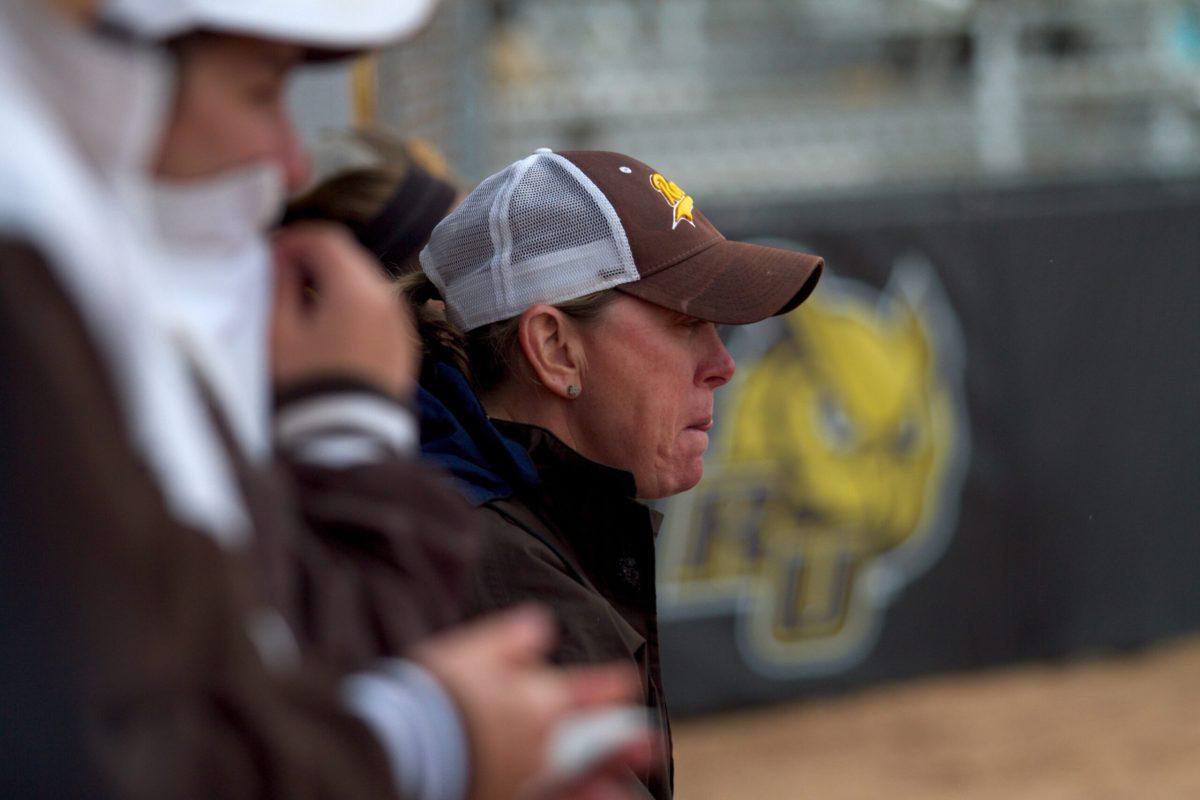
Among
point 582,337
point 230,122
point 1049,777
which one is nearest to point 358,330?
point 230,122

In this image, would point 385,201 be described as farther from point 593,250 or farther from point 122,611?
point 122,611

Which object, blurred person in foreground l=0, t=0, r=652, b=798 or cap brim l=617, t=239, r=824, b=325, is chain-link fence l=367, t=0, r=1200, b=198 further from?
blurred person in foreground l=0, t=0, r=652, b=798

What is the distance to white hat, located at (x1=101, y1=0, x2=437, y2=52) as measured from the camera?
84cm

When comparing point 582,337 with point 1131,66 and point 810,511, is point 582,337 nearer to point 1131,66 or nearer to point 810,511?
point 810,511

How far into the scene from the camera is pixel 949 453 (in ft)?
22.8

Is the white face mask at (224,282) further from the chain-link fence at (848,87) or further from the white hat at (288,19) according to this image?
the chain-link fence at (848,87)

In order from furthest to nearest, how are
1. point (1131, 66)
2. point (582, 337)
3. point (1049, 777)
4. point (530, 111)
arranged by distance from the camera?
1. point (1131, 66)
2. point (530, 111)
3. point (1049, 777)
4. point (582, 337)

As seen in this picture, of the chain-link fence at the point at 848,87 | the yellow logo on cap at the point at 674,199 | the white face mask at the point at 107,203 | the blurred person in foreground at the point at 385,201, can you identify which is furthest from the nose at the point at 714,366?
the chain-link fence at the point at 848,87

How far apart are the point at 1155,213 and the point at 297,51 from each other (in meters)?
7.04

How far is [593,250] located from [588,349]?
0.46 ft

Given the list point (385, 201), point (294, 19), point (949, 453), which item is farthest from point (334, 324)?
point (949, 453)

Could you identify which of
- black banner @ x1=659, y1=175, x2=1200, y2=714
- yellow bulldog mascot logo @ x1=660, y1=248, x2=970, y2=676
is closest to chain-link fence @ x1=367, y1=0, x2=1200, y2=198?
black banner @ x1=659, y1=175, x2=1200, y2=714

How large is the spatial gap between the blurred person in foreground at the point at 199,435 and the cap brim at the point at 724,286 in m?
0.98

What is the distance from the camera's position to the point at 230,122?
3.00 feet
